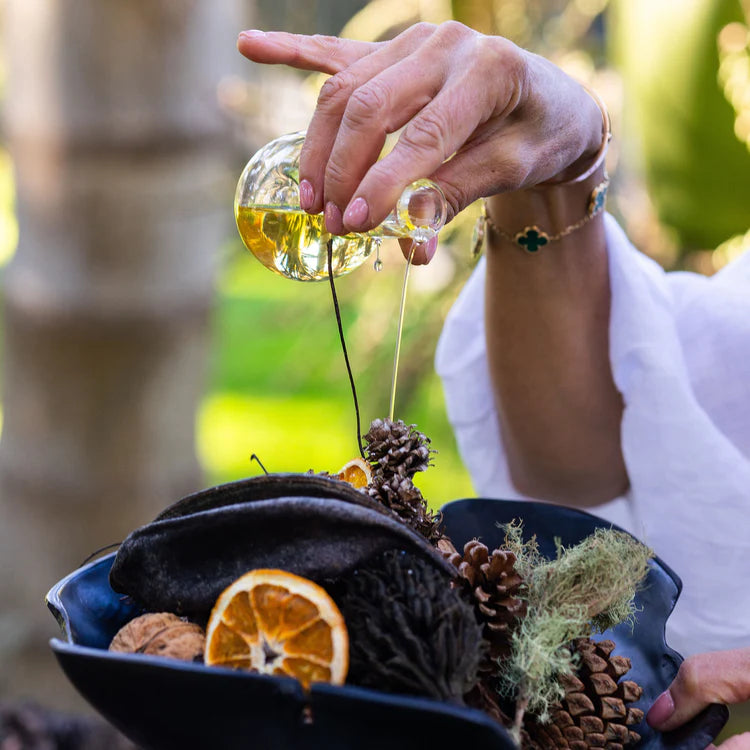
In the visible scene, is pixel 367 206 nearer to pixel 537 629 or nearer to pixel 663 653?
pixel 537 629

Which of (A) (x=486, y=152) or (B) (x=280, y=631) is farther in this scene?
(A) (x=486, y=152)

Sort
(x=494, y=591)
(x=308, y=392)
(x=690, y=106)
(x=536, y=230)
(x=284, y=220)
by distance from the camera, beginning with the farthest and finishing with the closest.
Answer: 1. (x=308, y=392)
2. (x=690, y=106)
3. (x=536, y=230)
4. (x=284, y=220)
5. (x=494, y=591)

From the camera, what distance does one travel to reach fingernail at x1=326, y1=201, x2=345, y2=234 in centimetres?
70

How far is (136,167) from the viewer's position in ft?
6.35

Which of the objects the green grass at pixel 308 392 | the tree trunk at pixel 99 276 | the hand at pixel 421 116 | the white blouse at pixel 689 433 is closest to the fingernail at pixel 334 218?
the hand at pixel 421 116

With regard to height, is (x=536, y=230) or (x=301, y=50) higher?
(x=301, y=50)

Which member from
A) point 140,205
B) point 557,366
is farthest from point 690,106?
point 557,366

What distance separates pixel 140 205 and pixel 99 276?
0.56 ft

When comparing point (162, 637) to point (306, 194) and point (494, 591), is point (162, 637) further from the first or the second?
point (306, 194)

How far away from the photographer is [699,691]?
66cm

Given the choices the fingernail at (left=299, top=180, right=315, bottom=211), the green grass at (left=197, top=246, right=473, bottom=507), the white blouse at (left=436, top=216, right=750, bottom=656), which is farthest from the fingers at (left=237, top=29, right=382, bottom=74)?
the green grass at (left=197, top=246, right=473, bottom=507)

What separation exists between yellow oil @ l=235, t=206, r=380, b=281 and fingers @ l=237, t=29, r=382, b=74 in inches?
5.2

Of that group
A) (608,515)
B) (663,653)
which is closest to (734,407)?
(608,515)

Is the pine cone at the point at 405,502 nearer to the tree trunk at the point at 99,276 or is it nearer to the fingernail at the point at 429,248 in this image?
the fingernail at the point at 429,248
